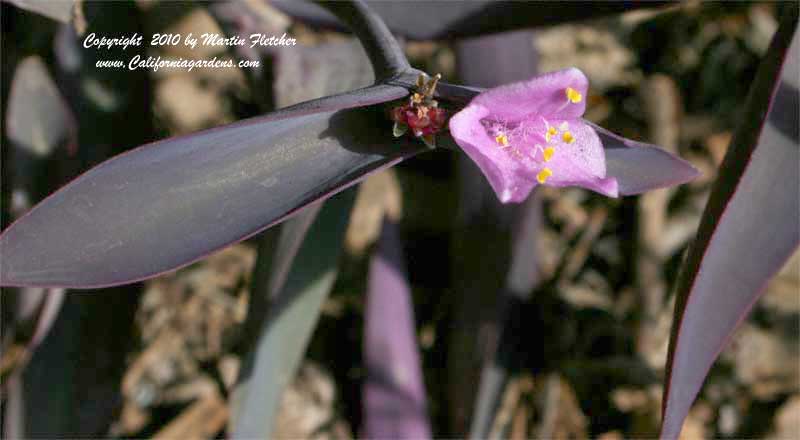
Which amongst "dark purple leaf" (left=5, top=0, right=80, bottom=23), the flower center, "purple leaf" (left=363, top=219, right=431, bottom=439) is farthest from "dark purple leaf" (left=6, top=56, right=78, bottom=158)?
the flower center

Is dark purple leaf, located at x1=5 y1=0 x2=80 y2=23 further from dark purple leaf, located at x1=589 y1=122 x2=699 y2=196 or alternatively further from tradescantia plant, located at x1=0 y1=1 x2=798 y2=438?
dark purple leaf, located at x1=589 y1=122 x2=699 y2=196

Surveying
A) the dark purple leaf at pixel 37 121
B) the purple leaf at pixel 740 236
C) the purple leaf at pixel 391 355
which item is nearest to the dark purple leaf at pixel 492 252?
the purple leaf at pixel 391 355

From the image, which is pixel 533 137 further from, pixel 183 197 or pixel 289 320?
pixel 289 320

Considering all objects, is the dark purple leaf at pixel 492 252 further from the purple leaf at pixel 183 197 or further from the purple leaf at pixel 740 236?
the purple leaf at pixel 183 197

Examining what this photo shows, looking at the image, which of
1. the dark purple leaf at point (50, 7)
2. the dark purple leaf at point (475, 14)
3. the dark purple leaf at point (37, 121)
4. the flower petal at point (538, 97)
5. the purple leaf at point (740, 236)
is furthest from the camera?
the dark purple leaf at point (37, 121)

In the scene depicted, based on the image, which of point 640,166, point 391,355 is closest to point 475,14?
point 640,166

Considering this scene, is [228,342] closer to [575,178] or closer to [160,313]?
[160,313]

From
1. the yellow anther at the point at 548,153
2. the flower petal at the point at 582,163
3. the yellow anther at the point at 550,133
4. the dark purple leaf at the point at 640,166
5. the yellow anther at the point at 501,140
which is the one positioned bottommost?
the dark purple leaf at the point at 640,166
